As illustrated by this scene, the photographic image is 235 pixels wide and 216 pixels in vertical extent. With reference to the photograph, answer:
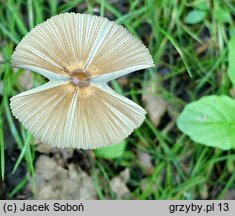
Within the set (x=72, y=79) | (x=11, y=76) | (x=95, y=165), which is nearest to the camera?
(x=72, y=79)

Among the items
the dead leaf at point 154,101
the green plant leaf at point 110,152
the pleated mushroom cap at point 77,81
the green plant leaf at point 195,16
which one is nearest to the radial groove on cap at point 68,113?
the pleated mushroom cap at point 77,81

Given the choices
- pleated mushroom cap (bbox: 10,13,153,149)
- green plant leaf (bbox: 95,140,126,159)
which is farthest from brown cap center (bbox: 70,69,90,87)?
green plant leaf (bbox: 95,140,126,159)

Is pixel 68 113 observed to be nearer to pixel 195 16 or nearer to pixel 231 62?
pixel 231 62

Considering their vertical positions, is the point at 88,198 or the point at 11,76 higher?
the point at 11,76

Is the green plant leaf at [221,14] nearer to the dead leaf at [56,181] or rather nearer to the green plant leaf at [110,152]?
the green plant leaf at [110,152]

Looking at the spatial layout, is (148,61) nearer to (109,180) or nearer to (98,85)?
(98,85)
